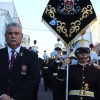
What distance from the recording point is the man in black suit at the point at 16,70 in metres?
3.62

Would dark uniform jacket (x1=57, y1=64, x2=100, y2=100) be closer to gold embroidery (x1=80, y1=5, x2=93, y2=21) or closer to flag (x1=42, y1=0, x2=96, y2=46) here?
flag (x1=42, y1=0, x2=96, y2=46)

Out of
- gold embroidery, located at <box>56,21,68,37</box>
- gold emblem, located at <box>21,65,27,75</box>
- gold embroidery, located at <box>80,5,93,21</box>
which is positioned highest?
gold embroidery, located at <box>80,5,93,21</box>

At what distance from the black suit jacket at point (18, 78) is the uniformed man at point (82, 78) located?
626 millimetres

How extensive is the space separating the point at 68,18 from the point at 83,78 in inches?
54.7

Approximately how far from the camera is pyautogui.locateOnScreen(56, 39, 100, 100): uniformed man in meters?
3.99

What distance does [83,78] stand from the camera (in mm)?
4055

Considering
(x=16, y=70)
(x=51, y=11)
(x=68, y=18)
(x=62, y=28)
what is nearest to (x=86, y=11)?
(x=68, y=18)

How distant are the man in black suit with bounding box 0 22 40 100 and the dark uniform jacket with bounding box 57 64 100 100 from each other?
2.08ft

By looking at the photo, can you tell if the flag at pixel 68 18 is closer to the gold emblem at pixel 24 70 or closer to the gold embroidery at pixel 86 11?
the gold embroidery at pixel 86 11

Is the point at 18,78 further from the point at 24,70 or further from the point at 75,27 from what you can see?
the point at 75,27

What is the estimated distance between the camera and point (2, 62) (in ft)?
12.3

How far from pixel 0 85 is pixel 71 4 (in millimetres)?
2225

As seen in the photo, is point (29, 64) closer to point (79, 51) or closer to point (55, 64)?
point (79, 51)

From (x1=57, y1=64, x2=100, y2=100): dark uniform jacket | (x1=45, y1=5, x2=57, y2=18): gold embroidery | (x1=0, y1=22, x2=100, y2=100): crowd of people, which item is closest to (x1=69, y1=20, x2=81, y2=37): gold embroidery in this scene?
(x1=45, y1=5, x2=57, y2=18): gold embroidery
